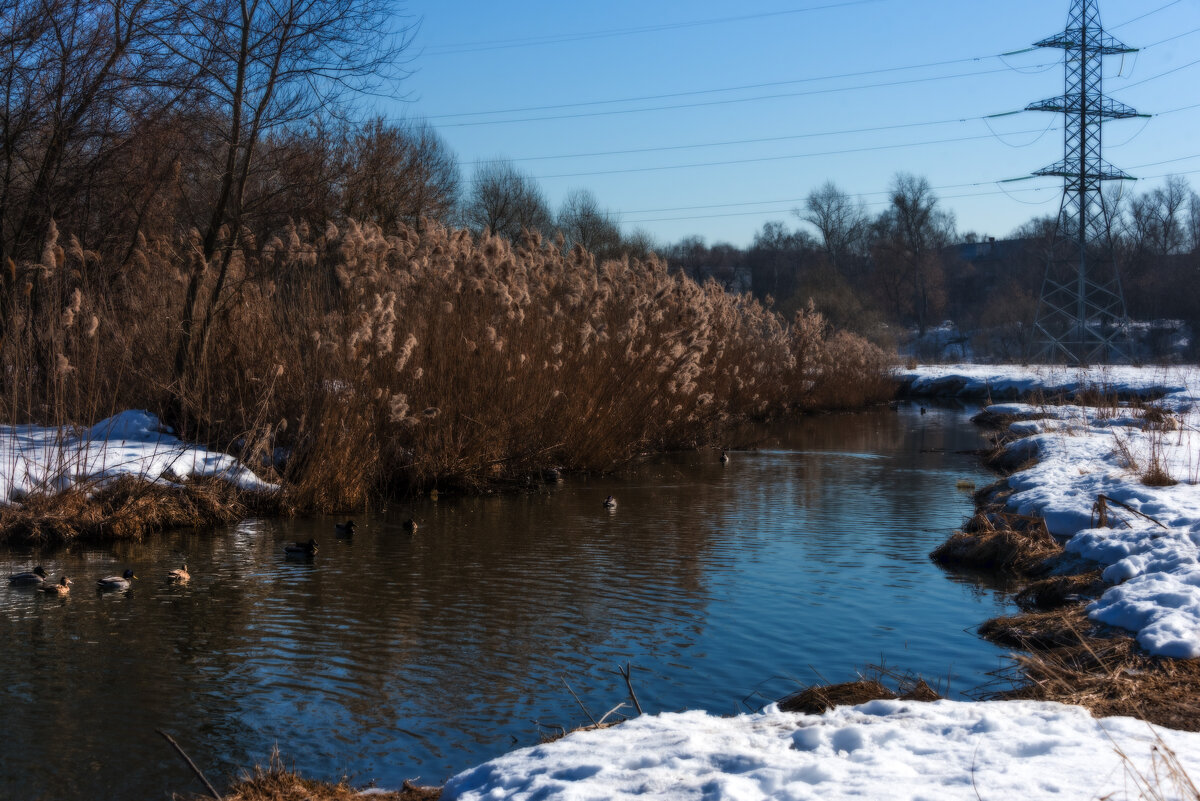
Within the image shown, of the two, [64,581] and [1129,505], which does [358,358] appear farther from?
[1129,505]

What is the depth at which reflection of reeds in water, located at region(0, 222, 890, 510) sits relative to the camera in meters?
10.8

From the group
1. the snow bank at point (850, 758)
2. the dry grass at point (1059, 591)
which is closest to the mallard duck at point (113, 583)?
the snow bank at point (850, 758)

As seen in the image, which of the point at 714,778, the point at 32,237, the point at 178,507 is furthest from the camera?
the point at 32,237

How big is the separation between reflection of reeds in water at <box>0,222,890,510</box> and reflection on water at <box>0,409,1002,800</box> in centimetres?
116

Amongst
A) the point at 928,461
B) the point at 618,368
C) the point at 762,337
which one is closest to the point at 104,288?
the point at 618,368

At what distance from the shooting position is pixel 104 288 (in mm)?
10750

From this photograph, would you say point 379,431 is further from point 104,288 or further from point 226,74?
point 226,74

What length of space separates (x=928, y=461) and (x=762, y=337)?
7.64 meters

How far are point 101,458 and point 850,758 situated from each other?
27.0ft

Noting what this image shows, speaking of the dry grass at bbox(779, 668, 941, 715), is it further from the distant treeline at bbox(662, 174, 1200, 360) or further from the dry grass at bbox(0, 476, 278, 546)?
the distant treeline at bbox(662, 174, 1200, 360)

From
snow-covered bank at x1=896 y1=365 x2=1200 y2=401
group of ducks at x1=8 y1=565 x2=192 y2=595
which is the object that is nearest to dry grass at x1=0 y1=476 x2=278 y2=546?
group of ducks at x1=8 y1=565 x2=192 y2=595

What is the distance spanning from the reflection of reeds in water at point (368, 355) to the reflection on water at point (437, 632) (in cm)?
116

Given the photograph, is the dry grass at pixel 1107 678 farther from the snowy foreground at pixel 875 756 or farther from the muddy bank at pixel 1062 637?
the snowy foreground at pixel 875 756

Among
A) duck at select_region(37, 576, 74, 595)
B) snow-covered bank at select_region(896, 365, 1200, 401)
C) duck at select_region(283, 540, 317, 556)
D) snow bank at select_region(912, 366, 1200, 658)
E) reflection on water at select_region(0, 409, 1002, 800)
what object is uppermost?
snow-covered bank at select_region(896, 365, 1200, 401)
